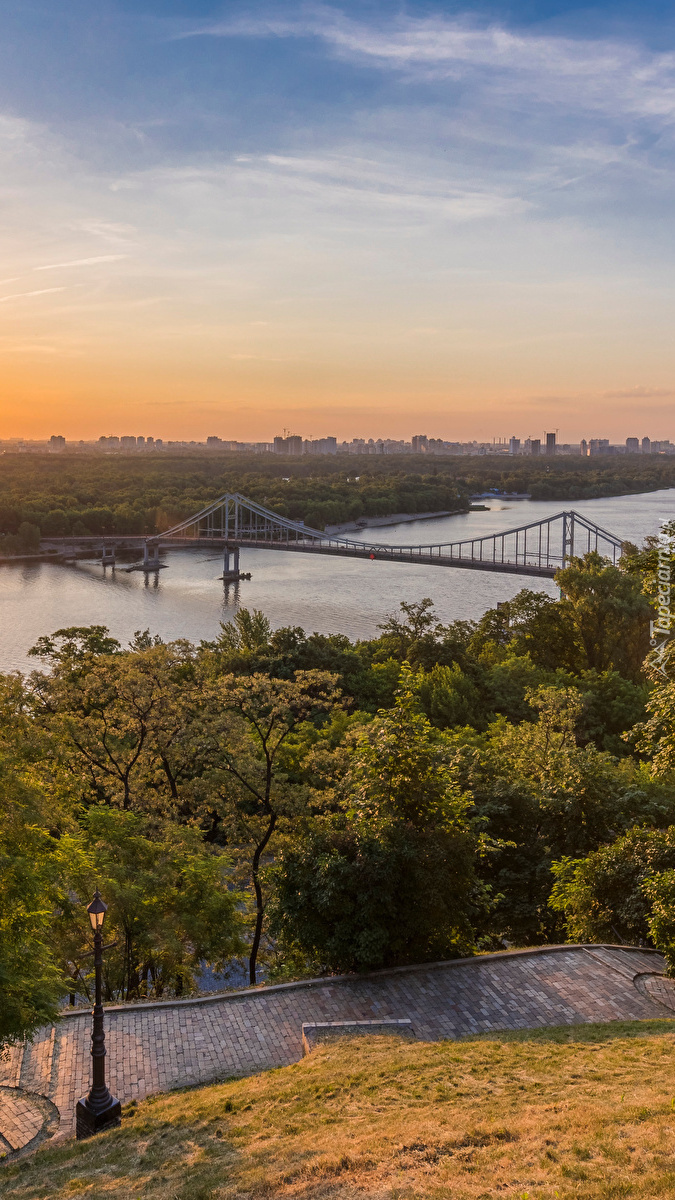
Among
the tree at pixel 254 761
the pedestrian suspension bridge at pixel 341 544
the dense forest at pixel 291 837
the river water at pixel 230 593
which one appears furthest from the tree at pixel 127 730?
the pedestrian suspension bridge at pixel 341 544

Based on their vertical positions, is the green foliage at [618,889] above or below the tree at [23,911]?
below

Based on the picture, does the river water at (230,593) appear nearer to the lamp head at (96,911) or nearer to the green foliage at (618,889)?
the green foliage at (618,889)

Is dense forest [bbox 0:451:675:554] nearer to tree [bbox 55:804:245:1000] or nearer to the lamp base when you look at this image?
tree [bbox 55:804:245:1000]

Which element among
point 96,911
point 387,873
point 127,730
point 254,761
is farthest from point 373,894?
point 127,730

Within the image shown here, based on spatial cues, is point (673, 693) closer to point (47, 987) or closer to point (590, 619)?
point (47, 987)

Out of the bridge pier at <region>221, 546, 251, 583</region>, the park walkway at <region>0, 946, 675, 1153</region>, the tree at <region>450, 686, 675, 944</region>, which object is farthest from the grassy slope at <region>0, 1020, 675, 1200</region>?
the bridge pier at <region>221, 546, 251, 583</region>

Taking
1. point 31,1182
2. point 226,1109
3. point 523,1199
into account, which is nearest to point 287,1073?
point 226,1109

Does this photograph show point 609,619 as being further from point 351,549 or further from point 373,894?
point 351,549
